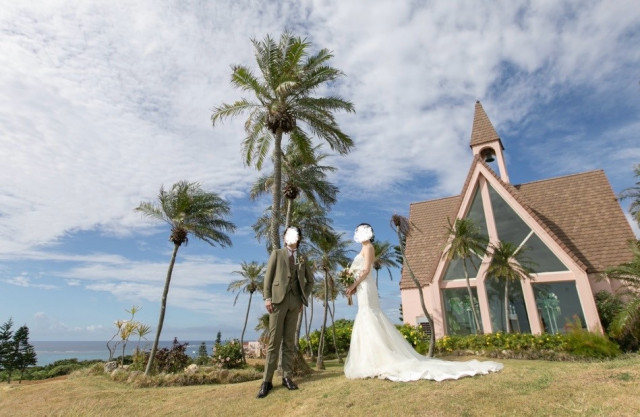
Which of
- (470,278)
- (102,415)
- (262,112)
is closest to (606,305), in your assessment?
(470,278)

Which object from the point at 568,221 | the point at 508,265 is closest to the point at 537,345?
the point at 508,265

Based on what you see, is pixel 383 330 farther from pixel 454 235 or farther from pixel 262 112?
pixel 454 235

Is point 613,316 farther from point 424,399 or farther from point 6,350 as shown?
point 6,350

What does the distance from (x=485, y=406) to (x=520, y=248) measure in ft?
52.3

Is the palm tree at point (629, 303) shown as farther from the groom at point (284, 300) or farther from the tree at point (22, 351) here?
the tree at point (22, 351)

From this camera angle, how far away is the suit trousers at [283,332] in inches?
232

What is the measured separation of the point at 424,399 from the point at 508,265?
573 inches

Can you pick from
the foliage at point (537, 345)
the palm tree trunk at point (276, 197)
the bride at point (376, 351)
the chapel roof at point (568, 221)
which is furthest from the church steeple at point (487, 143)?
the bride at point (376, 351)

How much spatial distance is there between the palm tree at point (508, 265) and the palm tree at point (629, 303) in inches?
124

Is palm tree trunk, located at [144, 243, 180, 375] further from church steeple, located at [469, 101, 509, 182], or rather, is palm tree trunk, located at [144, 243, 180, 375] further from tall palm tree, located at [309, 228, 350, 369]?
church steeple, located at [469, 101, 509, 182]

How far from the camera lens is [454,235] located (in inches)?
722

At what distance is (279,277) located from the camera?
6.01 metres

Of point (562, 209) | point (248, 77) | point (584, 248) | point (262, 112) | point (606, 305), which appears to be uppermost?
point (248, 77)

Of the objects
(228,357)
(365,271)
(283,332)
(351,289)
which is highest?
(365,271)
